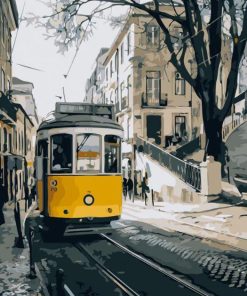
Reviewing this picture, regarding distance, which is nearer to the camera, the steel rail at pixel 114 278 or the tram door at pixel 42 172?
the steel rail at pixel 114 278

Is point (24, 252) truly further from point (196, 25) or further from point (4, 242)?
point (196, 25)

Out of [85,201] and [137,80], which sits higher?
[137,80]

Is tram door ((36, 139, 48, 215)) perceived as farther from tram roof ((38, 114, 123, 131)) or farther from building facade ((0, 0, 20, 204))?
building facade ((0, 0, 20, 204))

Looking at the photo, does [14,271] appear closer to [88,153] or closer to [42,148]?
[88,153]

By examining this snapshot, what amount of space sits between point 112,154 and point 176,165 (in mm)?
13027

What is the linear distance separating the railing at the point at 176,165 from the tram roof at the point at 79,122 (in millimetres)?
9248

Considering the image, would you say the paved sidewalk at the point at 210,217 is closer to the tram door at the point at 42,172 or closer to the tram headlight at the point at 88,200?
the tram headlight at the point at 88,200

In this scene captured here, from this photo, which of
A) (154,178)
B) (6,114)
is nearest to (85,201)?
(6,114)

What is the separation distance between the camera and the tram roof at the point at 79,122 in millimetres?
12969

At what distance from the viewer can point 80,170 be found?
12734mm

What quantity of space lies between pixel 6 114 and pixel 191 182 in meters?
9.42

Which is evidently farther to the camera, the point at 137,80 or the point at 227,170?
the point at 137,80

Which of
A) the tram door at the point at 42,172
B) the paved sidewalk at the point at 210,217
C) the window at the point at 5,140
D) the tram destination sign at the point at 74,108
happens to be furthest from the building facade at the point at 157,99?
the tram door at the point at 42,172

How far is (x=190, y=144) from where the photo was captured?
103ft
